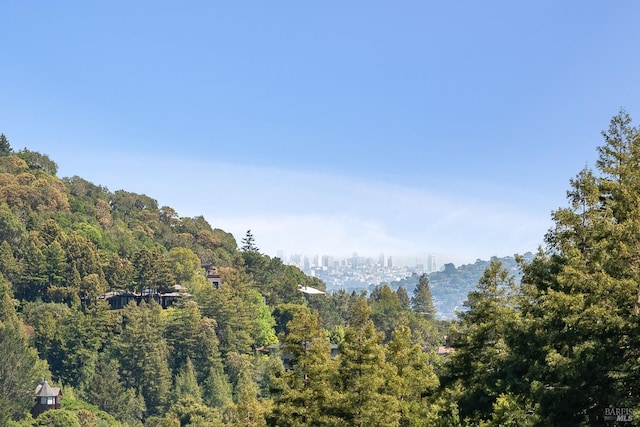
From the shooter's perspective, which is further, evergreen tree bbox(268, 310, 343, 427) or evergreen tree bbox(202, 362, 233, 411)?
evergreen tree bbox(202, 362, 233, 411)

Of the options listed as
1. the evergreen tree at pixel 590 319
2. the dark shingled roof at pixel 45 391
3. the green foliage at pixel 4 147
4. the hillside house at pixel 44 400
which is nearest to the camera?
the evergreen tree at pixel 590 319

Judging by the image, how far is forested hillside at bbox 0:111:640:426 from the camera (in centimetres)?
1355

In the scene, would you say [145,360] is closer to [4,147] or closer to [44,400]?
[44,400]

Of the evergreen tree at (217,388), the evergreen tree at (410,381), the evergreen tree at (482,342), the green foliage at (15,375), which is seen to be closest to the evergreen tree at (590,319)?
the evergreen tree at (482,342)

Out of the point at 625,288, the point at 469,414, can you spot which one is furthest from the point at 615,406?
the point at 469,414

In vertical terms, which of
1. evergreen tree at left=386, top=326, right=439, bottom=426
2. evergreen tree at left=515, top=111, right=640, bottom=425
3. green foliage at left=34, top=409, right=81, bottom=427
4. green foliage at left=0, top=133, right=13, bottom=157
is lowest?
green foliage at left=34, top=409, right=81, bottom=427

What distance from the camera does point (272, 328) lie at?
8881 centimetres

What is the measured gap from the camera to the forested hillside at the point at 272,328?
1355 cm

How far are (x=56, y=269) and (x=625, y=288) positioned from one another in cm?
7579

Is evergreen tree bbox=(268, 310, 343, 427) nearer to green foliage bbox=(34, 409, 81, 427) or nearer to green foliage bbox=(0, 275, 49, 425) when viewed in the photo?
green foliage bbox=(34, 409, 81, 427)

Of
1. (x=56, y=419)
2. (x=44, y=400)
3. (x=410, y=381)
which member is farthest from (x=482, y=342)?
(x=44, y=400)

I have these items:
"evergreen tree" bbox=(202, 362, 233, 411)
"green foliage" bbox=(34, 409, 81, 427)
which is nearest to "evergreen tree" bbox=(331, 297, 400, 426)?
"green foliage" bbox=(34, 409, 81, 427)

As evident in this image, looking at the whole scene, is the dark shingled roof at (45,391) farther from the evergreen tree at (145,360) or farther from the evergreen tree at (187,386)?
the evergreen tree at (187,386)

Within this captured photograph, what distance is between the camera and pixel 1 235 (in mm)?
83375
